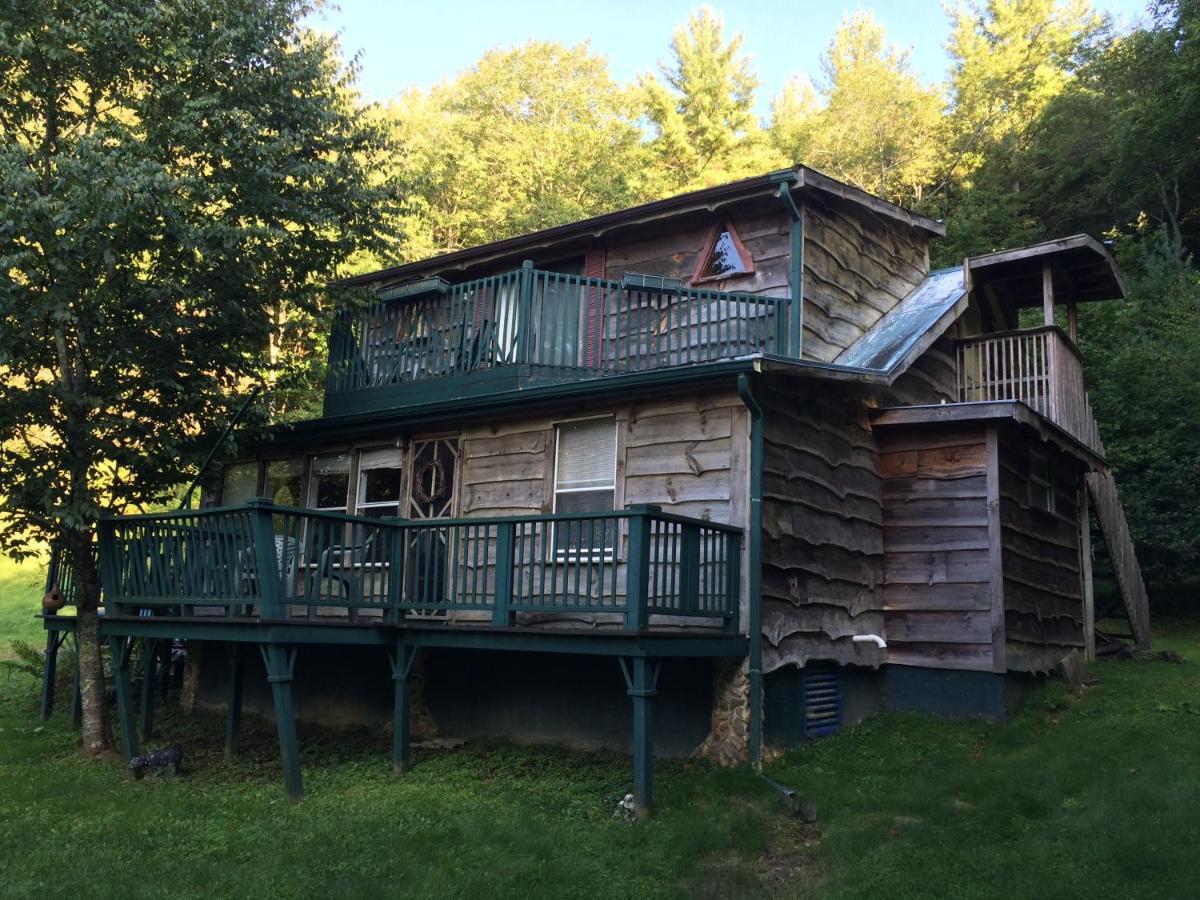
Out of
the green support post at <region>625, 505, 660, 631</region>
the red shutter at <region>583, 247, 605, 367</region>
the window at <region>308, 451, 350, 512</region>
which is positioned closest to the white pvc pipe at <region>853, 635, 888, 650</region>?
the green support post at <region>625, 505, 660, 631</region>

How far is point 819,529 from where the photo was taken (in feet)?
35.6

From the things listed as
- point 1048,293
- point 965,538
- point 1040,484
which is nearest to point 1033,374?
point 1048,293

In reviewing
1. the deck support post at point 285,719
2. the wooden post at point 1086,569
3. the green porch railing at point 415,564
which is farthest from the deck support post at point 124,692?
the wooden post at point 1086,569

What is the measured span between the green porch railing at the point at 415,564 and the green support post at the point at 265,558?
10mm

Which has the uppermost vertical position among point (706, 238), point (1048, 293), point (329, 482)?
point (706, 238)

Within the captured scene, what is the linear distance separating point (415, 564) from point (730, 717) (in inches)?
141

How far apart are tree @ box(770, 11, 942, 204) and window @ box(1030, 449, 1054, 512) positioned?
21466 millimetres

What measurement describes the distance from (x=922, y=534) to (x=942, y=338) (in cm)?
362

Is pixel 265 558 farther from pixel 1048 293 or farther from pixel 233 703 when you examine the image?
pixel 1048 293

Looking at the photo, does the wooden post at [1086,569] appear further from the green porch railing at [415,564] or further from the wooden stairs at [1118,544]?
the green porch railing at [415,564]

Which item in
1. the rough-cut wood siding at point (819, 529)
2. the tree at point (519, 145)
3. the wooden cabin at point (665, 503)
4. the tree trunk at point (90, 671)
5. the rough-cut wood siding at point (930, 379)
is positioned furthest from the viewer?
the tree at point (519, 145)

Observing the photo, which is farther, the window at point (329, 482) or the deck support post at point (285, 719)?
the window at point (329, 482)

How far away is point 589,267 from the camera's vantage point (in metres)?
14.1

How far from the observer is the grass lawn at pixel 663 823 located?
696 centimetres
